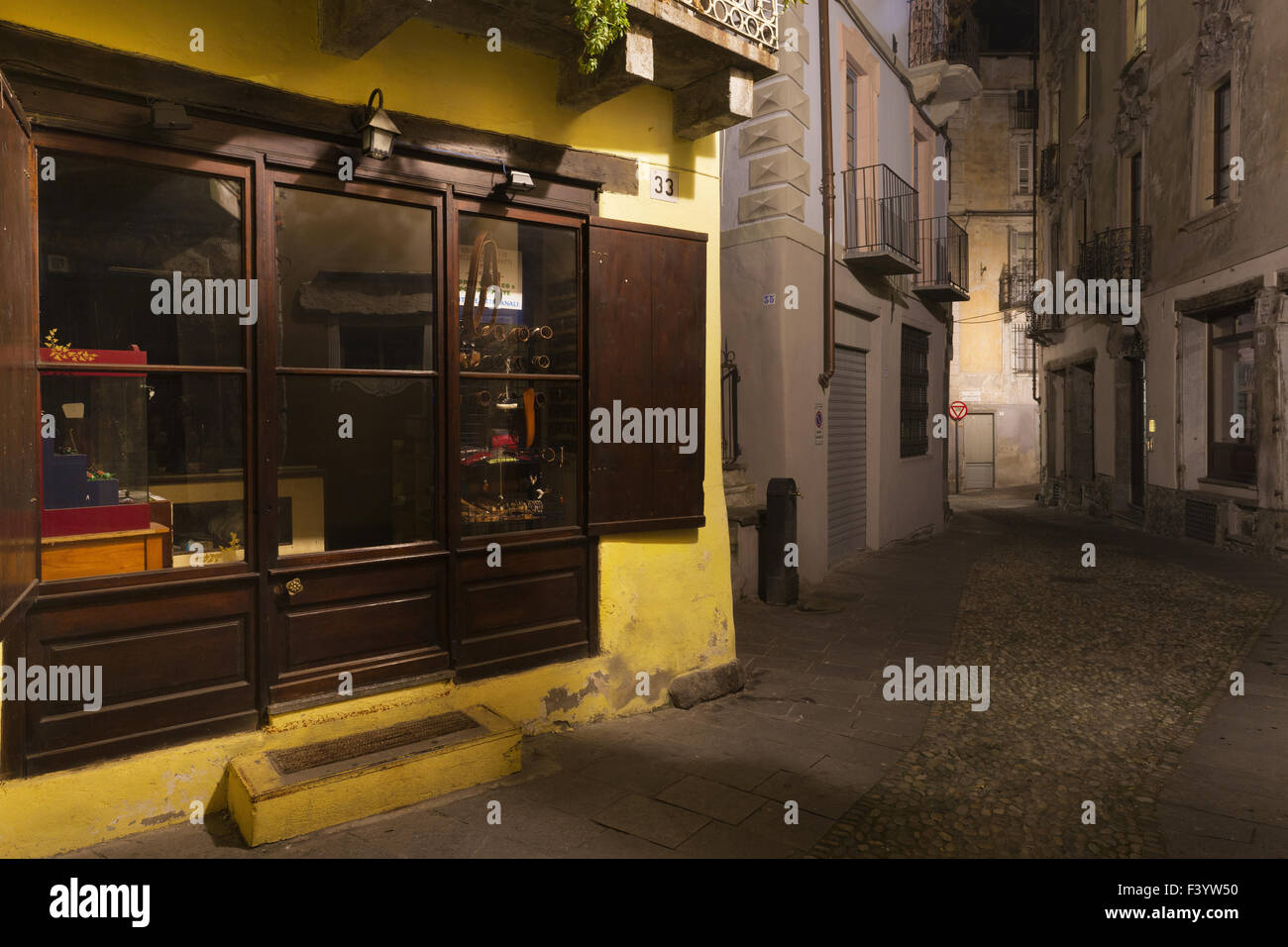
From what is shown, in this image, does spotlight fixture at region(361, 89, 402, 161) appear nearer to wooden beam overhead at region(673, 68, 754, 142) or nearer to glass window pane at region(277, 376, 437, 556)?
wooden beam overhead at region(673, 68, 754, 142)

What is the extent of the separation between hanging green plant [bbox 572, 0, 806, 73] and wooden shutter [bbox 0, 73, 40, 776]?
103 inches

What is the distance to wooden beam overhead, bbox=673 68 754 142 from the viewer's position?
540 cm

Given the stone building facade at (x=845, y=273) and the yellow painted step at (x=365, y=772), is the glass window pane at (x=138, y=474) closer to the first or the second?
the yellow painted step at (x=365, y=772)

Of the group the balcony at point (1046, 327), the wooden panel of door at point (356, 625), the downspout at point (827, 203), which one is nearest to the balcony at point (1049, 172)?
the balcony at point (1046, 327)

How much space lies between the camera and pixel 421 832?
3.89 metres

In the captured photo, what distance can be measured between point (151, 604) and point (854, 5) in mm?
11612

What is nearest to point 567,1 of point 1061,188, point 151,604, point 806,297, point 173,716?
point 151,604

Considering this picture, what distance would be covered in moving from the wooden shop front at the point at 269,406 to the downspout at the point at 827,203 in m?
5.03

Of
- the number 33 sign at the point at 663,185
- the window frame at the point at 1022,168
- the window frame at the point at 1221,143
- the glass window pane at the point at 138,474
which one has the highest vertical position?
the window frame at the point at 1022,168

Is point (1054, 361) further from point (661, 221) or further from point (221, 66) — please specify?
point (221, 66)

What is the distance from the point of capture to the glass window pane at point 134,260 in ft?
19.4

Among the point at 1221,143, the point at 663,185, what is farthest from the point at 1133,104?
the point at 663,185

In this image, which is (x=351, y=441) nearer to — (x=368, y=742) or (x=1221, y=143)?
(x=368, y=742)

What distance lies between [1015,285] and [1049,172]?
21.7 ft
